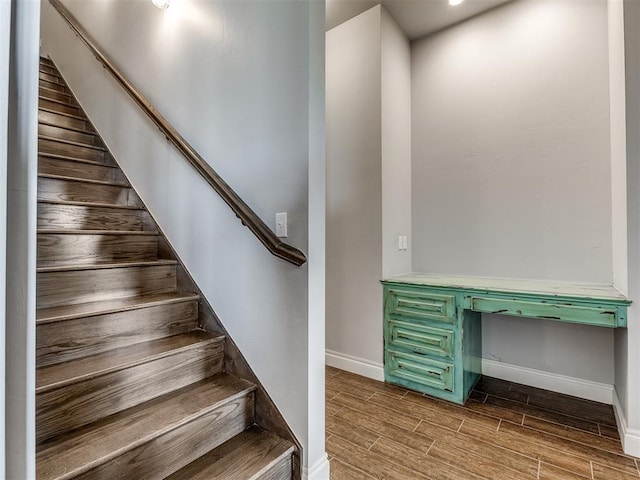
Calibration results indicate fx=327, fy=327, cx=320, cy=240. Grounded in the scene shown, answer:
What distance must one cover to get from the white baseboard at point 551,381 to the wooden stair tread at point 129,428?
7.12ft

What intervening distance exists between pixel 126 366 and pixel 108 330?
29 cm

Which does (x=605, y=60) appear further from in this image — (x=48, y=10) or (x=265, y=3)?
(x=48, y=10)

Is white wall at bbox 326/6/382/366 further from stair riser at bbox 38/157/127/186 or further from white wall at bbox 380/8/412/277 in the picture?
stair riser at bbox 38/157/127/186

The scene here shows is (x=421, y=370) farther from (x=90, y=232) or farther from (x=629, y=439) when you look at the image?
(x=90, y=232)

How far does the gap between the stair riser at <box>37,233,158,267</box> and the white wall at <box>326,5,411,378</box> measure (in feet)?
5.11

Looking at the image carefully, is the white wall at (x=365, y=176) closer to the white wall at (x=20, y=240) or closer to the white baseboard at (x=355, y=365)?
the white baseboard at (x=355, y=365)

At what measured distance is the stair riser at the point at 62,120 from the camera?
270 cm

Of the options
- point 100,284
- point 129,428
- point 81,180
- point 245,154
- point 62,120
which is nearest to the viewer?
point 129,428

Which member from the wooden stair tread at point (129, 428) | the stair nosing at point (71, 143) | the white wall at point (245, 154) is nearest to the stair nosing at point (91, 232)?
the white wall at point (245, 154)

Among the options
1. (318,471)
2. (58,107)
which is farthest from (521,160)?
(58,107)

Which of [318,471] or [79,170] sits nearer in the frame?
[318,471]

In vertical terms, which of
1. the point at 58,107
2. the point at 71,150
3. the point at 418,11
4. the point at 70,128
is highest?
the point at 418,11

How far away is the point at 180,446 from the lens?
1.35 meters

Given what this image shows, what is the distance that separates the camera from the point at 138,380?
4.83 ft
